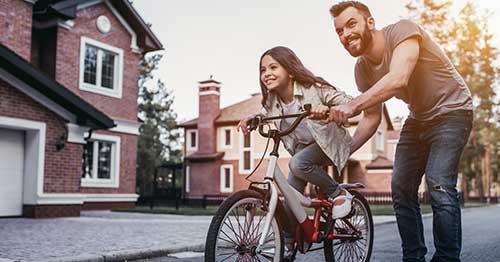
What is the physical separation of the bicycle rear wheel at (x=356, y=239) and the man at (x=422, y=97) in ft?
2.15

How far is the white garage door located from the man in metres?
10.4

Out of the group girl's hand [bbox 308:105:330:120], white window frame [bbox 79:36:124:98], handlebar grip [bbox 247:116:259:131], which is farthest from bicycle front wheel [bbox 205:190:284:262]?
white window frame [bbox 79:36:124:98]

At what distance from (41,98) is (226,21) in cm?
666

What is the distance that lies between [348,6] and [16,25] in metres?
13.2

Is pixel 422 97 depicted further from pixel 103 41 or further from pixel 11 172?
pixel 103 41

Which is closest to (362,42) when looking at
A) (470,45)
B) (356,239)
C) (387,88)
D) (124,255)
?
(387,88)

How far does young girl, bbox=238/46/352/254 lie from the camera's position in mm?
4027

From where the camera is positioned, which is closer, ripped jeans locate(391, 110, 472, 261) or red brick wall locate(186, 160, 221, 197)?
ripped jeans locate(391, 110, 472, 261)

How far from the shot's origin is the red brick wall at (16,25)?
14409 millimetres

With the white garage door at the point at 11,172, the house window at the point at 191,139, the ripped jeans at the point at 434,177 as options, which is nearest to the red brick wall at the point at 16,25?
the white garage door at the point at 11,172

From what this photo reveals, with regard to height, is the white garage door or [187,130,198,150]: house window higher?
[187,130,198,150]: house window

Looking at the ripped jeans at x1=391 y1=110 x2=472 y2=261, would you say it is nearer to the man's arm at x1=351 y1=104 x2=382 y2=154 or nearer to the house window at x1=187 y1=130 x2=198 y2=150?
the man's arm at x1=351 y1=104 x2=382 y2=154

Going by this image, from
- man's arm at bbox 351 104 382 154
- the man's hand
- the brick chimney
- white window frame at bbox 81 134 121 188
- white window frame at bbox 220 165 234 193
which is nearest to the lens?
the man's hand

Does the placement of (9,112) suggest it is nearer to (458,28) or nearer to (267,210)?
(267,210)
